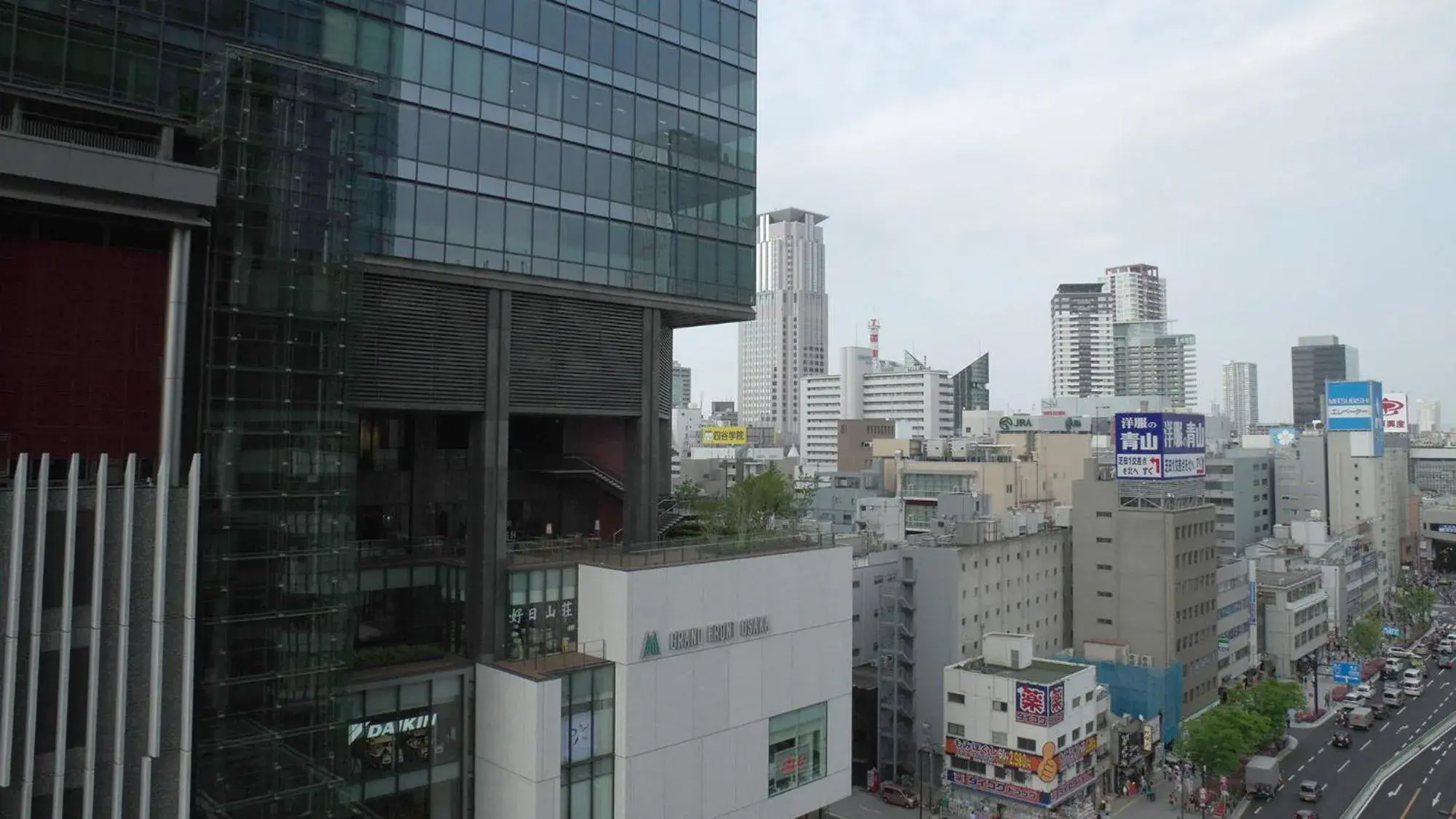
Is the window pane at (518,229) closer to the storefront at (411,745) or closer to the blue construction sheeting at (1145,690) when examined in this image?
the storefront at (411,745)

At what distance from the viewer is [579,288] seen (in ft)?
130

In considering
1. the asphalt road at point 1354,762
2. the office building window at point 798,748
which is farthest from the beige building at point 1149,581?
the office building window at point 798,748

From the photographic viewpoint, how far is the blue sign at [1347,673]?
88.0 metres

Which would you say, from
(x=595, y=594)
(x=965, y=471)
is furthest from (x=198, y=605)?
(x=965, y=471)

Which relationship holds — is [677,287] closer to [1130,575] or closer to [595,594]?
[595,594]

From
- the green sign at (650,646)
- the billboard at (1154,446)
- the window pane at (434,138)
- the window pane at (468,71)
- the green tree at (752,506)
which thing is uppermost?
the window pane at (468,71)

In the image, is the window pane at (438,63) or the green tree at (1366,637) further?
the green tree at (1366,637)

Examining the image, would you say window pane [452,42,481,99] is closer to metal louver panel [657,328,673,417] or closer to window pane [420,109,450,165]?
window pane [420,109,450,165]

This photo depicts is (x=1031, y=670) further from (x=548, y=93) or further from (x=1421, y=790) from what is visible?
(x=548, y=93)

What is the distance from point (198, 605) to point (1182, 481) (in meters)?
74.2

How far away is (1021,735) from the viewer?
195 feet

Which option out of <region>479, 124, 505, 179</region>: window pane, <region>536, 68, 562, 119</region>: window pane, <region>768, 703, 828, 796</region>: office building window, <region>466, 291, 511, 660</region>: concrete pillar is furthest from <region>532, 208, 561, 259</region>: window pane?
<region>768, 703, 828, 796</region>: office building window

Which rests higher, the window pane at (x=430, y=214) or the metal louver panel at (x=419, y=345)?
the window pane at (x=430, y=214)

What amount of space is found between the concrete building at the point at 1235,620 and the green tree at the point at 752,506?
40.4 m
